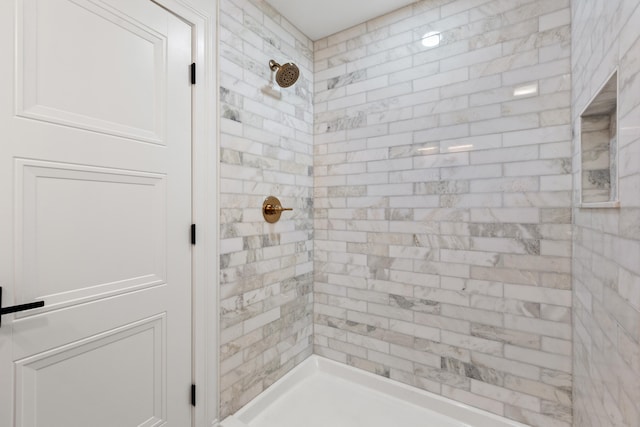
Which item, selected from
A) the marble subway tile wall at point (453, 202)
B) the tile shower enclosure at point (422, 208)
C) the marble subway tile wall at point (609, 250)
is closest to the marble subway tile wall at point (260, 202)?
the tile shower enclosure at point (422, 208)

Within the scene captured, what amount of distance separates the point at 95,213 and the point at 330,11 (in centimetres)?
182

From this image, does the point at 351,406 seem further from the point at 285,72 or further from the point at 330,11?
the point at 330,11

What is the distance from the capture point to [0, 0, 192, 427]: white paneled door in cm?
94

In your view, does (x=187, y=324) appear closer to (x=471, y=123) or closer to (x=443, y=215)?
(x=443, y=215)

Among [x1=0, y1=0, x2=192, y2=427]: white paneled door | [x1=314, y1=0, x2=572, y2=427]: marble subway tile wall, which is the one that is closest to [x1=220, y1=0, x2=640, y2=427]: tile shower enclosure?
[x1=314, y1=0, x2=572, y2=427]: marble subway tile wall

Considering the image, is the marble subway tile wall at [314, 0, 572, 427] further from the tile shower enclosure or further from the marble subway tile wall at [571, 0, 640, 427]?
the marble subway tile wall at [571, 0, 640, 427]

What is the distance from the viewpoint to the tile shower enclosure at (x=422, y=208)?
1469 mm

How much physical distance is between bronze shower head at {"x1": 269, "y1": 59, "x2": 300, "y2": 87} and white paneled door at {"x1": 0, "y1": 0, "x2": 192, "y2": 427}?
0.53 meters

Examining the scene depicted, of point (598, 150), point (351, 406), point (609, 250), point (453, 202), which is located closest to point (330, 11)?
point (453, 202)

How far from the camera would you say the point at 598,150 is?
1.19m

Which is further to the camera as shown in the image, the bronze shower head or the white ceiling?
the white ceiling

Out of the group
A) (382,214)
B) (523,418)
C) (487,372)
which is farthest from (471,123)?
(523,418)

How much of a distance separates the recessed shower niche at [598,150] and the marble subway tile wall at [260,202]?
5.10ft

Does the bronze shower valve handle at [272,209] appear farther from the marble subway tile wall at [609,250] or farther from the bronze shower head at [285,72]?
the marble subway tile wall at [609,250]
